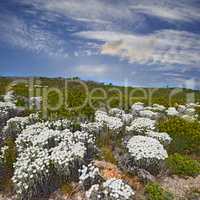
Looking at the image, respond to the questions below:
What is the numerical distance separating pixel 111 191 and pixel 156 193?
6.10ft

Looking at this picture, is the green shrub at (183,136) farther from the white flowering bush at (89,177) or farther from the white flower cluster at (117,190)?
the white flower cluster at (117,190)

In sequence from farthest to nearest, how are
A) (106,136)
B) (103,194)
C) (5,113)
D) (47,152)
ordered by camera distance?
→ 1. (5,113)
2. (106,136)
3. (47,152)
4. (103,194)

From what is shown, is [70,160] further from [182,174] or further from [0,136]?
[0,136]

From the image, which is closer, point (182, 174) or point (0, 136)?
point (182, 174)

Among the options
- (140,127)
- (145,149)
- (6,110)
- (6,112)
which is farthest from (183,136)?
(6,110)

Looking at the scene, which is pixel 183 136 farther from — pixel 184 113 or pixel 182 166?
pixel 184 113

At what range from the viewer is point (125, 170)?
17.2m

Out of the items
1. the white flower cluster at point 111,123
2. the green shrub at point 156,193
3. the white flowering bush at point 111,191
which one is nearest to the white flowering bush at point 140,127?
the white flower cluster at point 111,123

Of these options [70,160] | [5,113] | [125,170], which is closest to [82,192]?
[70,160]

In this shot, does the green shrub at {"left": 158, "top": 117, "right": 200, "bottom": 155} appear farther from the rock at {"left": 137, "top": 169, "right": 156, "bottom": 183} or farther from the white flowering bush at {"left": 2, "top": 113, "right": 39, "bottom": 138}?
the white flowering bush at {"left": 2, "top": 113, "right": 39, "bottom": 138}

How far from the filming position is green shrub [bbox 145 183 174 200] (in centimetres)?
1519

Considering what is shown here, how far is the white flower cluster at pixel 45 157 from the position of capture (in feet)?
51.6

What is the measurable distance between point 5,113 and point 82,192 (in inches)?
379

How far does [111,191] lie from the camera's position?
46.9 feet
